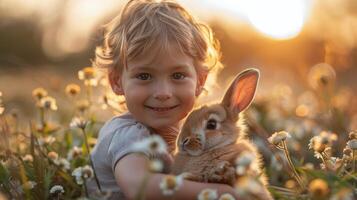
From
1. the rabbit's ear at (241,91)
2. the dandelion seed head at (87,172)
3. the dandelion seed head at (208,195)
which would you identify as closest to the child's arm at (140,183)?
the dandelion seed head at (87,172)

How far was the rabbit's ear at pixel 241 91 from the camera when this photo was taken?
4090mm

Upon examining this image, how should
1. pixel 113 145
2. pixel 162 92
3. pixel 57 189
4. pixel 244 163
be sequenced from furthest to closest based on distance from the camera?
pixel 162 92 → pixel 113 145 → pixel 57 189 → pixel 244 163

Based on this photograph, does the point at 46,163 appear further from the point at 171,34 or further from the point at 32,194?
the point at 171,34

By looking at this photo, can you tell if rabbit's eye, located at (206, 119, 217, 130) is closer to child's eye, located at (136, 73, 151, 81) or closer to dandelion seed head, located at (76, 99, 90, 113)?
child's eye, located at (136, 73, 151, 81)

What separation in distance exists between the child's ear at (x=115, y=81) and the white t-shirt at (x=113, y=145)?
35 centimetres

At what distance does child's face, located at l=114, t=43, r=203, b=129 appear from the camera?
4.44 m

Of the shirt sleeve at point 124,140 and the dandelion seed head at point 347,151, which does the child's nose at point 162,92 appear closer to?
the shirt sleeve at point 124,140

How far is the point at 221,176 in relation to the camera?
12.0 feet

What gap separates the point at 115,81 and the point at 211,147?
4.72 ft

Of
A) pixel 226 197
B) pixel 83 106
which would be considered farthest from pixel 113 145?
pixel 83 106

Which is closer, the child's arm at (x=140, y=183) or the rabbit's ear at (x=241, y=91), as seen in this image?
the child's arm at (x=140, y=183)

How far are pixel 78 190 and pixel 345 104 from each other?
4938mm

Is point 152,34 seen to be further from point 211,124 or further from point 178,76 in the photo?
point 211,124

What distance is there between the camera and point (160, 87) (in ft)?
14.6
